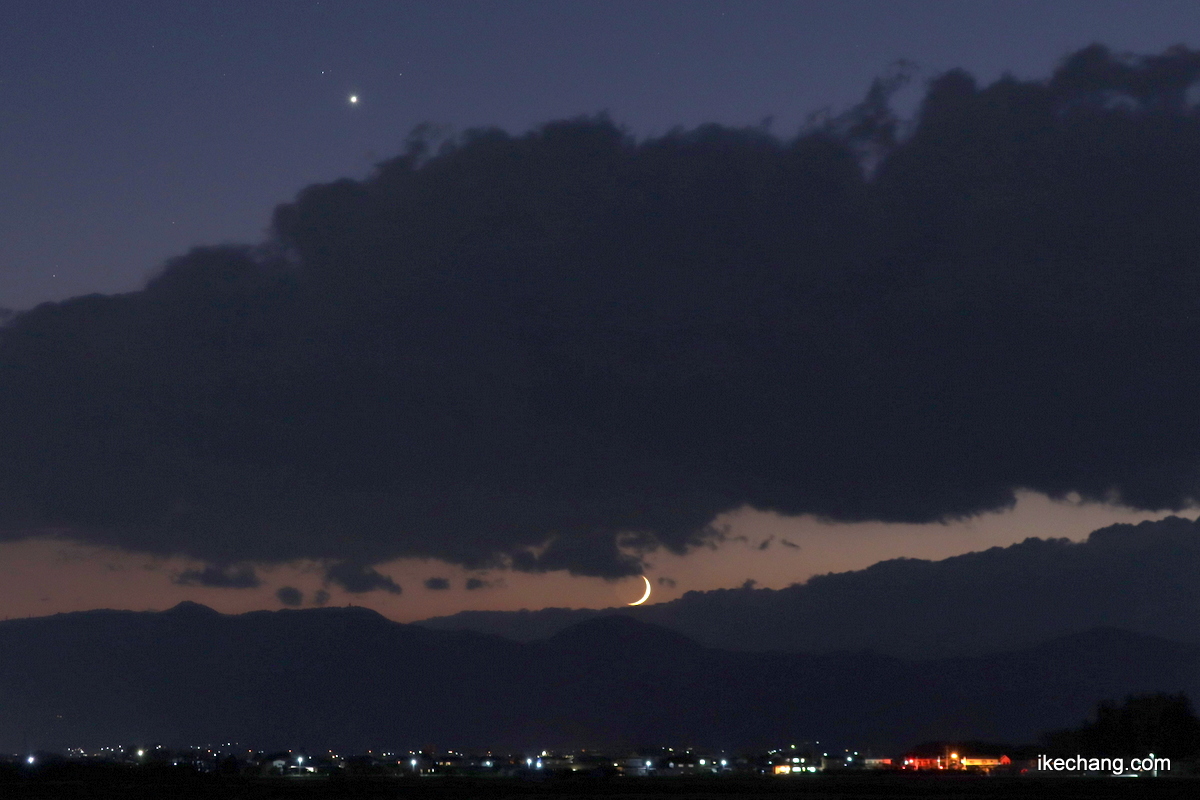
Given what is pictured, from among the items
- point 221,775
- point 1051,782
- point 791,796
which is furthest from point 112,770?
point 1051,782

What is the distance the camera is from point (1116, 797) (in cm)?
8056

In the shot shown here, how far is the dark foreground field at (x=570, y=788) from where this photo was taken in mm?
81500

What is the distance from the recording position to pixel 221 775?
109m

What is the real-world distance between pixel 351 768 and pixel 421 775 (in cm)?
1441

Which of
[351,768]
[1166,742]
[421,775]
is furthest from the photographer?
[1166,742]

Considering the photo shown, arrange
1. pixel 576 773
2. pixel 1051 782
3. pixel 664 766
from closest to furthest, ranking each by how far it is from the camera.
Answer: pixel 1051 782, pixel 576 773, pixel 664 766

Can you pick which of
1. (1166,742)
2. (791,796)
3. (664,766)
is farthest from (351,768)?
(1166,742)

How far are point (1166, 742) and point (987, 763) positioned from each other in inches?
1486

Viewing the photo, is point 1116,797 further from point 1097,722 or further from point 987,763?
point 1097,722

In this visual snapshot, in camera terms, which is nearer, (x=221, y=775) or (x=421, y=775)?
(x=221, y=775)

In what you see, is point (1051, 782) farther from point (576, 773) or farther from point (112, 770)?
point (112, 770)

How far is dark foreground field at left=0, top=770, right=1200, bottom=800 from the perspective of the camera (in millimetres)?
81500

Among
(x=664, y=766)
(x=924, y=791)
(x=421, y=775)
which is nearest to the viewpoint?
(x=924, y=791)

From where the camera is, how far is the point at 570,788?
307ft
